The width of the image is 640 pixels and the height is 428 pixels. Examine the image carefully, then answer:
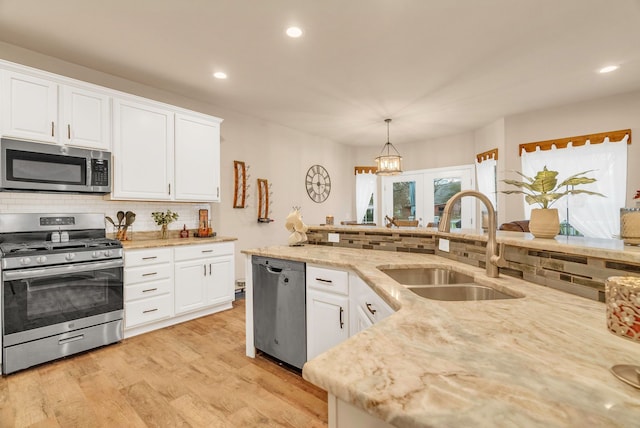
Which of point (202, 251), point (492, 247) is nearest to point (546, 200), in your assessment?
point (492, 247)

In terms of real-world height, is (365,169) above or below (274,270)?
above

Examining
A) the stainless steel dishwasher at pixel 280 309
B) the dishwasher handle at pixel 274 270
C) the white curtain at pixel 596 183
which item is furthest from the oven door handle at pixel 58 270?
the white curtain at pixel 596 183

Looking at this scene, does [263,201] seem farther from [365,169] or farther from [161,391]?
[161,391]

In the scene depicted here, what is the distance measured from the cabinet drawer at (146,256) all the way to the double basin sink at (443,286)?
2.32 meters

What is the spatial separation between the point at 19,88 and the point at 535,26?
4139 millimetres

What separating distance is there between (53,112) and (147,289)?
1746 mm

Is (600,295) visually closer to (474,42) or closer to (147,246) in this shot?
(474,42)

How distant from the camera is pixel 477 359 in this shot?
677 mm

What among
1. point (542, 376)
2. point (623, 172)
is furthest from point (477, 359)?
point (623, 172)

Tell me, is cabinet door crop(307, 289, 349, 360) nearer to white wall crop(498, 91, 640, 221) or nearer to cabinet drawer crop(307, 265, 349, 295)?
cabinet drawer crop(307, 265, 349, 295)

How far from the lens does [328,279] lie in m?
2.00

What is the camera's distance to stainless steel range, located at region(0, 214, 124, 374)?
87.4 inches

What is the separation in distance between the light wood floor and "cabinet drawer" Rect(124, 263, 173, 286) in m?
0.59

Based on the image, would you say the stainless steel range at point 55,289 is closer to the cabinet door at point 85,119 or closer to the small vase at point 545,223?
the cabinet door at point 85,119
